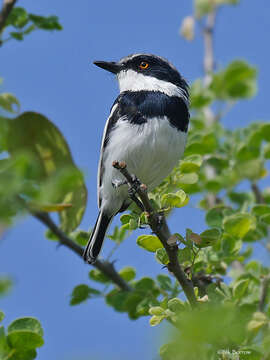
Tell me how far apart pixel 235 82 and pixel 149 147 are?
1.41 meters

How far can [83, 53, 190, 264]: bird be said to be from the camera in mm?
4078

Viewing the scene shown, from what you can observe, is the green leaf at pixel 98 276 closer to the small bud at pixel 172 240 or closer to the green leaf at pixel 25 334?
the small bud at pixel 172 240

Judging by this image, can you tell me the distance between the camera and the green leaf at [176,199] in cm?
273

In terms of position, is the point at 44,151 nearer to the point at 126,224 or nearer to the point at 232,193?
the point at 126,224

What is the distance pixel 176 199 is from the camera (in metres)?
2.75

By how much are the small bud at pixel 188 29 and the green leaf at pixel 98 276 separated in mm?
3213

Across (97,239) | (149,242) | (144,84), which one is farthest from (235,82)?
(149,242)

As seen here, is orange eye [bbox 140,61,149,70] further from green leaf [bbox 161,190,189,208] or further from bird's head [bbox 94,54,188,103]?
green leaf [bbox 161,190,189,208]

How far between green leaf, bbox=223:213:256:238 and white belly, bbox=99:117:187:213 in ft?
3.00

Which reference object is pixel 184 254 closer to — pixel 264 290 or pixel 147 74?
pixel 264 290

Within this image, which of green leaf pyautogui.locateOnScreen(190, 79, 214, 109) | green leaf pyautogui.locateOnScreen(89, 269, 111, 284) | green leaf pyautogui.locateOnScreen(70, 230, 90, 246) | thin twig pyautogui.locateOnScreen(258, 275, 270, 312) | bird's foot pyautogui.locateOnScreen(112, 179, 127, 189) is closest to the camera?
thin twig pyautogui.locateOnScreen(258, 275, 270, 312)

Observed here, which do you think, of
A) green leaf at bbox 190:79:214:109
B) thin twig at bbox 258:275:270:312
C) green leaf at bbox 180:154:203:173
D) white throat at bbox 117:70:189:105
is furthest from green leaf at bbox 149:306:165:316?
green leaf at bbox 190:79:214:109

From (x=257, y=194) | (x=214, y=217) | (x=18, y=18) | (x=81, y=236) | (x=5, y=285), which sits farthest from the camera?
(x=257, y=194)

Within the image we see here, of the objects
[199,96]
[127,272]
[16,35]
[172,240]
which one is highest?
[199,96]
